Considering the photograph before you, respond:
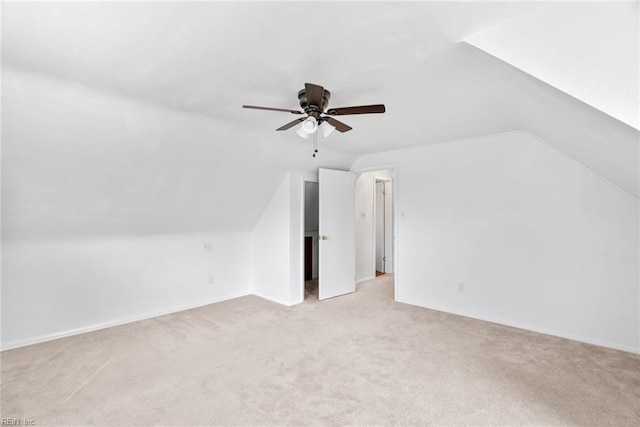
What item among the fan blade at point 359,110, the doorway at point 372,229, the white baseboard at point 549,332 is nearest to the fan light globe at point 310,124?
the fan blade at point 359,110

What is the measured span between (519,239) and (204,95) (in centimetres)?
361

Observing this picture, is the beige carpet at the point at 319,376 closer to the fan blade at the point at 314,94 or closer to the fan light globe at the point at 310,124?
the fan light globe at the point at 310,124

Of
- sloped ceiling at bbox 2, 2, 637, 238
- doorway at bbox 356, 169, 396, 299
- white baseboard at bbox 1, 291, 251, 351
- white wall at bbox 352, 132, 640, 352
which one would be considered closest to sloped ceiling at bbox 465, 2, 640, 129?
sloped ceiling at bbox 2, 2, 637, 238

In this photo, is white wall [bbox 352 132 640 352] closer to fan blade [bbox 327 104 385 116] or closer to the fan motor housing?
fan blade [bbox 327 104 385 116]

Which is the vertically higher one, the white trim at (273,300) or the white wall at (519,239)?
the white wall at (519,239)

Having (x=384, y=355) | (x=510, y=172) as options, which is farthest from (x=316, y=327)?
(x=510, y=172)

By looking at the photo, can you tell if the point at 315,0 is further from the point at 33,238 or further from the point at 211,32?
the point at 33,238

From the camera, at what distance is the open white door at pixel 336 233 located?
4477 mm

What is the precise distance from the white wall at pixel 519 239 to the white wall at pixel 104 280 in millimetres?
2850

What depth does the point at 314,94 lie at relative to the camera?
2020 mm

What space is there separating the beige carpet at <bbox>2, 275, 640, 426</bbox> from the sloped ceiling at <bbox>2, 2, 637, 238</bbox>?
143 centimetres

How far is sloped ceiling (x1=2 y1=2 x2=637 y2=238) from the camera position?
1.55 m

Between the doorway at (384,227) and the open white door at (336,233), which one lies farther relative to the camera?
the doorway at (384,227)

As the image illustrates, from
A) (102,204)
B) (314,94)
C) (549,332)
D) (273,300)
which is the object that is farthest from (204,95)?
(549,332)
